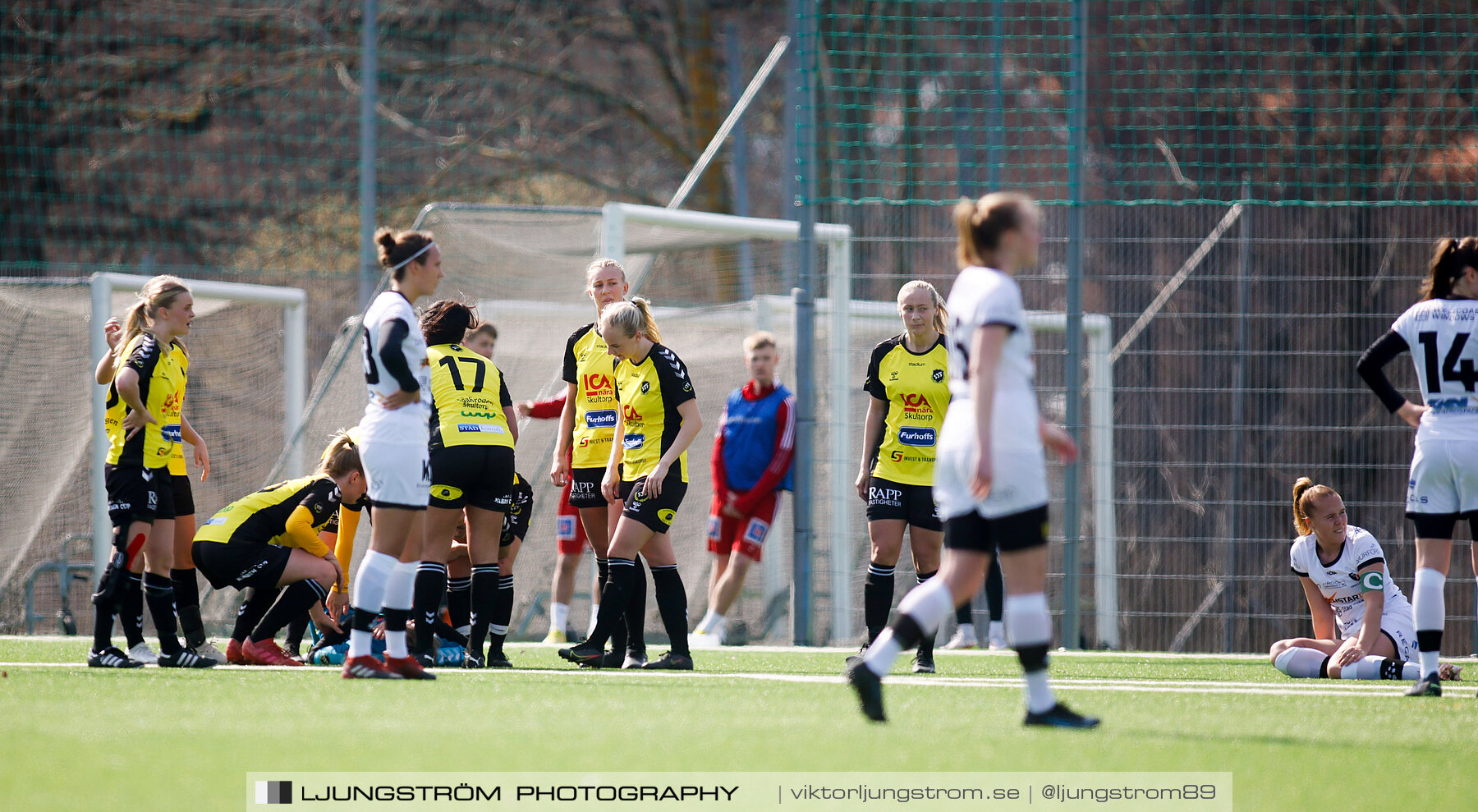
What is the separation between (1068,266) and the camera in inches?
398

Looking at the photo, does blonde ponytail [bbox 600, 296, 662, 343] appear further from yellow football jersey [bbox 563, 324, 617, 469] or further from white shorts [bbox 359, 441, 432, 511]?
white shorts [bbox 359, 441, 432, 511]

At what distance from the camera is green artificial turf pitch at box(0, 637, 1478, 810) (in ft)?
12.0

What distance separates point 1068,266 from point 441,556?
5.14 m

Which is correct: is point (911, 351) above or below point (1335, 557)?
above

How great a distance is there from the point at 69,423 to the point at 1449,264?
10421mm

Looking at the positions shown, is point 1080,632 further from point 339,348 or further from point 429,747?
point 429,747

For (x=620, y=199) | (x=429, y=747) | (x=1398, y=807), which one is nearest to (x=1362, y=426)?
(x=1398, y=807)

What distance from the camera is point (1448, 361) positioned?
574 centimetres

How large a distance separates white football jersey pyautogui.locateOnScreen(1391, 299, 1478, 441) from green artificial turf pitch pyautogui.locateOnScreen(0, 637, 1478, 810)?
42.2 inches

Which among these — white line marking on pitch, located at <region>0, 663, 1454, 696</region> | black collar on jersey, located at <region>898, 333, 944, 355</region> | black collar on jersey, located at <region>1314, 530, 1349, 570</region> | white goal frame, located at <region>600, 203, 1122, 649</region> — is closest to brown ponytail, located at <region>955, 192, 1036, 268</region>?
white line marking on pitch, located at <region>0, 663, 1454, 696</region>

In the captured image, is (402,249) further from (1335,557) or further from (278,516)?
(1335,557)

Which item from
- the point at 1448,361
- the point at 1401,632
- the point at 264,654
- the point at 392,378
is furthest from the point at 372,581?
the point at 1401,632

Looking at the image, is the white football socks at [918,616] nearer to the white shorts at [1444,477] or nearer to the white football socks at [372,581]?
the white football socks at [372,581]

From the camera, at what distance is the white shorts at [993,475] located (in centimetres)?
431
